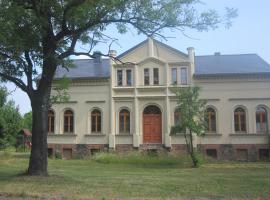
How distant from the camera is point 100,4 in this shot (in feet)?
51.3

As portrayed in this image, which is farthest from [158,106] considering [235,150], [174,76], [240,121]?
[235,150]

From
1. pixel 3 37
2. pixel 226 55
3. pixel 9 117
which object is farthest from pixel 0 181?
pixel 226 55

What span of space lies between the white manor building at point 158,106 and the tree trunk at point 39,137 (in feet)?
62.4

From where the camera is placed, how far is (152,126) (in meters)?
36.3

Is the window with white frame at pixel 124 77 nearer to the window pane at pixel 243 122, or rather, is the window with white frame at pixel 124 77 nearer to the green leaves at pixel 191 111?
the window pane at pixel 243 122

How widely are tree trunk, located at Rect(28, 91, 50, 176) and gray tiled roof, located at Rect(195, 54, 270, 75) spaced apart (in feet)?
68.4

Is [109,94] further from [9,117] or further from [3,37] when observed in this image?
[3,37]

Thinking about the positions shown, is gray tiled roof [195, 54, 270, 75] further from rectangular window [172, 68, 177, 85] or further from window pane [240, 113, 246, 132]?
window pane [240, 113, 246, 132]

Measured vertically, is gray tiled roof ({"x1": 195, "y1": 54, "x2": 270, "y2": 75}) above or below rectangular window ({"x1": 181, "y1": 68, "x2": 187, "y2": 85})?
above

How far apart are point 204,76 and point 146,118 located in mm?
6057

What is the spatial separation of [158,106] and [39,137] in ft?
67.0

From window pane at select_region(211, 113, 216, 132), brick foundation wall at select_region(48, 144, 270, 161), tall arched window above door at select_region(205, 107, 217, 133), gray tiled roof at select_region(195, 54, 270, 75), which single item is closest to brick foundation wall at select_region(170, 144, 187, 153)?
brick foundation wall at select_region(48, 144, 270, 161)

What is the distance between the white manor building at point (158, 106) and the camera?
35188 mm

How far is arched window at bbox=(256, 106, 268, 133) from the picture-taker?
1384 inches
